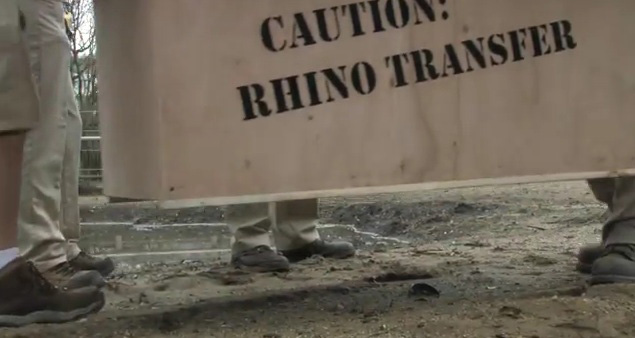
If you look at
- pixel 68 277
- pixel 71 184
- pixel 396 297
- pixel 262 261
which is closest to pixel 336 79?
pixel 396 297

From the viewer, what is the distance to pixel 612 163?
237 cm

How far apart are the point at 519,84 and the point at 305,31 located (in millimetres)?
571

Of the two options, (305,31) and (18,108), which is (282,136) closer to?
(305,31)

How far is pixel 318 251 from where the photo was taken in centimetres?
346

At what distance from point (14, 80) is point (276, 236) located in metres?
1.59

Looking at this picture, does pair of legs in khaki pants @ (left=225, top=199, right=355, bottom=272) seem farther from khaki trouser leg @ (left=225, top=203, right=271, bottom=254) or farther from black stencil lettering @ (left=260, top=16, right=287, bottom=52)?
black stencil lettering @ (left=260, top=16, right=287, bottom=52)

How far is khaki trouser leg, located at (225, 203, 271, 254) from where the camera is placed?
3182mm

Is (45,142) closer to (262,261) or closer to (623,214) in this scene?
(262,261)

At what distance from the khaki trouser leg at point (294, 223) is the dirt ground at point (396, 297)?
0.52 ft

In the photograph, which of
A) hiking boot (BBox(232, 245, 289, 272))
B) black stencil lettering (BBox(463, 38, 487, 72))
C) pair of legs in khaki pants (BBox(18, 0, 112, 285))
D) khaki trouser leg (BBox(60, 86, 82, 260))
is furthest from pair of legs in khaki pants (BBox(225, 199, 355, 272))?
black stencil lettering (BBox(463, 38, 487, 72))

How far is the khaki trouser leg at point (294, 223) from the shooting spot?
341 cm

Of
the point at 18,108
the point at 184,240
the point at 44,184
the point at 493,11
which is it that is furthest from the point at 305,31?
the point at 184,240

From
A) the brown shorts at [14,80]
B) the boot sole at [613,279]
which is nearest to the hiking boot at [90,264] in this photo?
the brown shorts at [14,80]

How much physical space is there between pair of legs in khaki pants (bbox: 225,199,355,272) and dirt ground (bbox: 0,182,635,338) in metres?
0.08
